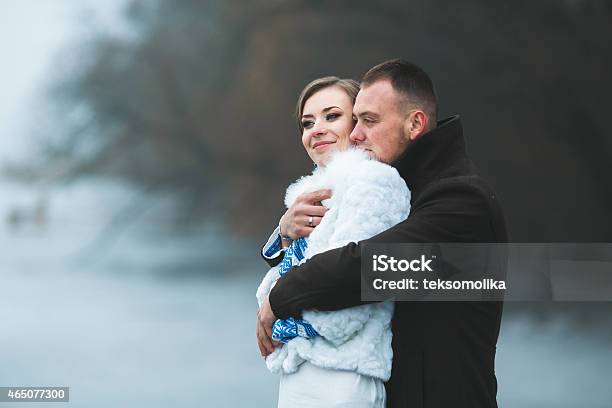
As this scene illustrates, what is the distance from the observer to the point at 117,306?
560 cm

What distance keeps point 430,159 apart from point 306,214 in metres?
0.30

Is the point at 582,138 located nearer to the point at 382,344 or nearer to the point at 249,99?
the point at 249,99

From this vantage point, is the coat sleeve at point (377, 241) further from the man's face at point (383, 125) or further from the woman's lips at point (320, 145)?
the woman's lips at point (320, 145)

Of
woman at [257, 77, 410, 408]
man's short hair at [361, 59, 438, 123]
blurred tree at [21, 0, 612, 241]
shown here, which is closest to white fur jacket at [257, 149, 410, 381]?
woman at [257, 77, 410, 408]

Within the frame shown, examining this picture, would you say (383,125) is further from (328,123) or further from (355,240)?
(355,240)

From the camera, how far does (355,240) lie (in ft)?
5.49

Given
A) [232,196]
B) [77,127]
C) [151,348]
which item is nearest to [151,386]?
[151,348]

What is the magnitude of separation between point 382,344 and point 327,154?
56 centimetres

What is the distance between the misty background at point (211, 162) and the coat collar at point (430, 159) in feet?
11.7

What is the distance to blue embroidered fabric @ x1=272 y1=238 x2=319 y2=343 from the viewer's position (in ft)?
5.59

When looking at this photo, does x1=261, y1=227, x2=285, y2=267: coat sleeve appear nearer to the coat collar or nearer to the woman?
the woman

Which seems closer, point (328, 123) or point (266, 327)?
point (266, 327)

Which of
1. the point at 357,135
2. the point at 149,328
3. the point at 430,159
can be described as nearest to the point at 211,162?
the point at 149,328

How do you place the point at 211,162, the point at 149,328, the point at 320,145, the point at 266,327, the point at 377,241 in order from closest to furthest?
the point at 377,241
the point at 266,327
the point at 320,145
the point at 149,328
the point at 211,162
